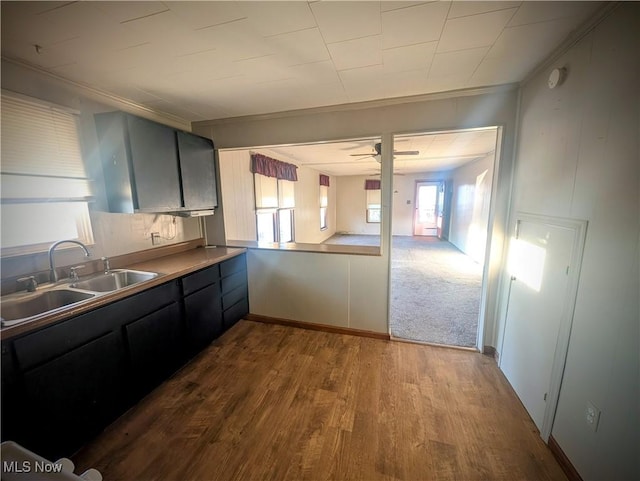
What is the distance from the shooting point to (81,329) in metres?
1.42

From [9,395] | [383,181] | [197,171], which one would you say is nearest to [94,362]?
[9,395]

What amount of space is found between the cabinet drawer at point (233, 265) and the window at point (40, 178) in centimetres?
106

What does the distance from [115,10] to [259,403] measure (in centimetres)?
236

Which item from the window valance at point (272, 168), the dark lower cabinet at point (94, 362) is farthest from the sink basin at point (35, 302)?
the window valance at point (272, 168)

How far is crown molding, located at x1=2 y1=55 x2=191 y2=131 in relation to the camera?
63.7 inches

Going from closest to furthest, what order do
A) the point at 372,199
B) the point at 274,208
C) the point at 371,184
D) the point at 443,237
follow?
the point at 274,208 < the point at 443,237 < the point at 371,184 < the point at 372,199

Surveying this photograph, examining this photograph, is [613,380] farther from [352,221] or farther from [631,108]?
[352,221]

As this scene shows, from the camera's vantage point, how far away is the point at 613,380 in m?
1.08

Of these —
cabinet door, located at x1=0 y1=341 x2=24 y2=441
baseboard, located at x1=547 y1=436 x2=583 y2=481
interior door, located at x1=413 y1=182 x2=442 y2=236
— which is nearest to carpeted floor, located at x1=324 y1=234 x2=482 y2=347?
baseboard, located at x1=547 y1=436 x2=583 y2=481

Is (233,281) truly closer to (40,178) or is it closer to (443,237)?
(40,178)

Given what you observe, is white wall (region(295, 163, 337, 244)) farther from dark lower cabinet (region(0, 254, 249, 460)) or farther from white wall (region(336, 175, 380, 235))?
dark lower cabinet (region(0, 254, 249, 460))

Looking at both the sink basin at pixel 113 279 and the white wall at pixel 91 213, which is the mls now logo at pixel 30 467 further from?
the white wall at pixel 91 213

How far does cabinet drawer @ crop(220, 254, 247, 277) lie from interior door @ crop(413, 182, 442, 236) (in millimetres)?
6982

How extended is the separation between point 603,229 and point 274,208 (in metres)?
4.10
